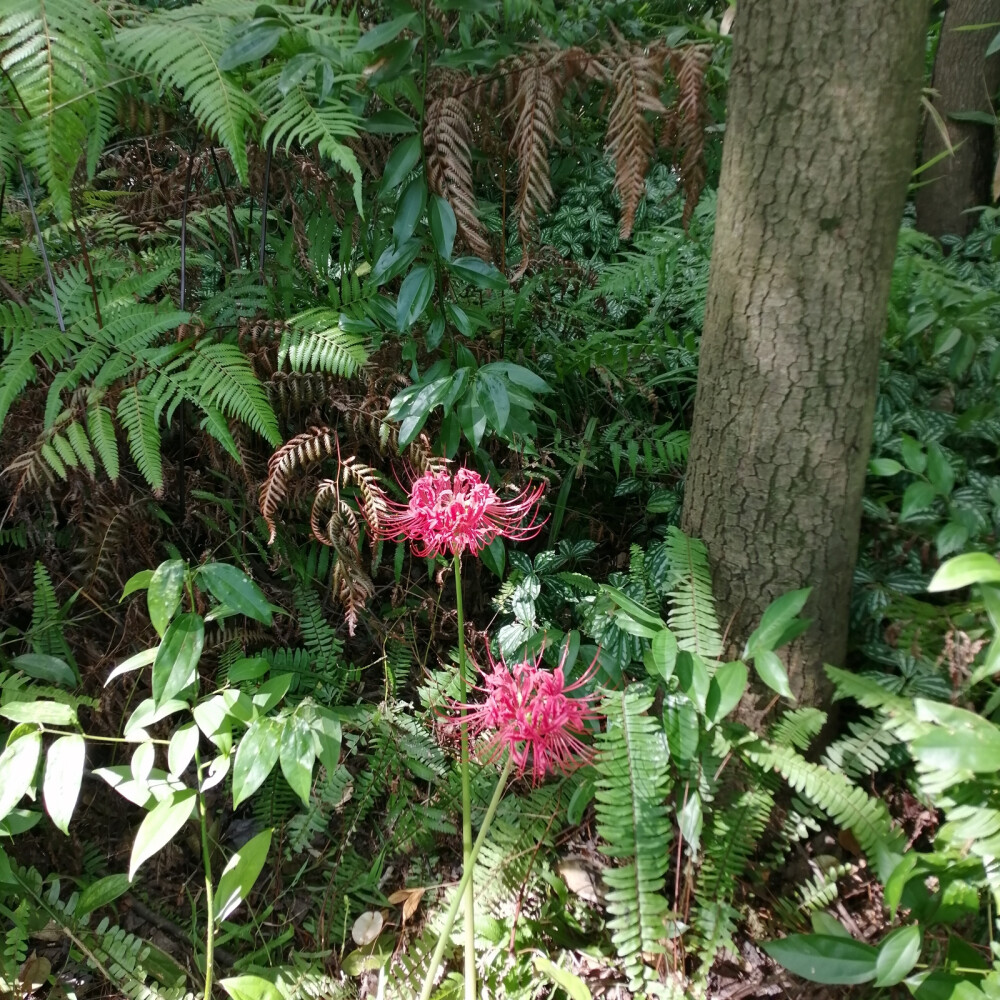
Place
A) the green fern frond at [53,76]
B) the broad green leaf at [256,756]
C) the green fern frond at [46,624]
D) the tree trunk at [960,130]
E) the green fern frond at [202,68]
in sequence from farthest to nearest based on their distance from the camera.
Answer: the tree trunk at [960,130] → the green fern frond at [46,624] → the green fern frond at [202,68] → the green fern frond at [53,76] → the broad green leaf at [256,756]

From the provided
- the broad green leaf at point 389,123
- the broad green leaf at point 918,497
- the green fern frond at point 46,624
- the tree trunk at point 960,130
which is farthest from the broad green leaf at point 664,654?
the tree trunk at point 960,130

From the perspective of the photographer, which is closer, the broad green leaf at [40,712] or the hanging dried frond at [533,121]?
the broad green leaf at [40,712]

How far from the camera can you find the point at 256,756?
4.01 feet

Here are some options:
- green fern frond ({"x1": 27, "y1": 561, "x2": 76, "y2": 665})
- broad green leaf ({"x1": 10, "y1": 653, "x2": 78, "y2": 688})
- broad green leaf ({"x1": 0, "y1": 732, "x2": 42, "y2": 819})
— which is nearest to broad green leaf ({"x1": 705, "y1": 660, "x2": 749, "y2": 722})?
broad green leaf ({"x1": 0, "y1": 732, "x2": 42, "y2": 819})

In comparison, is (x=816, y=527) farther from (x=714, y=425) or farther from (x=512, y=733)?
(x=512, y=733)

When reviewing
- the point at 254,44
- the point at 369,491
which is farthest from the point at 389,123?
the point at 369,491

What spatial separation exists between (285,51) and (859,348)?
51.5 inches

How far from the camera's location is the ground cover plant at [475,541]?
1.28 metres

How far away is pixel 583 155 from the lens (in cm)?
340

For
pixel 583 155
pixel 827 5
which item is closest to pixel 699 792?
pixel 827 5

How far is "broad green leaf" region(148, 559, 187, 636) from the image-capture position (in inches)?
49.1

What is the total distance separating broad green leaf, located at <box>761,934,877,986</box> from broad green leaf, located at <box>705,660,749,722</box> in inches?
14.3

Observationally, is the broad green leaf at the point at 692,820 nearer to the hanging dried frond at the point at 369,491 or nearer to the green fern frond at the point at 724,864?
the green fern frond at the point at 724,864

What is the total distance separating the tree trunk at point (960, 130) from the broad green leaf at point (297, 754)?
2826 millimetres
